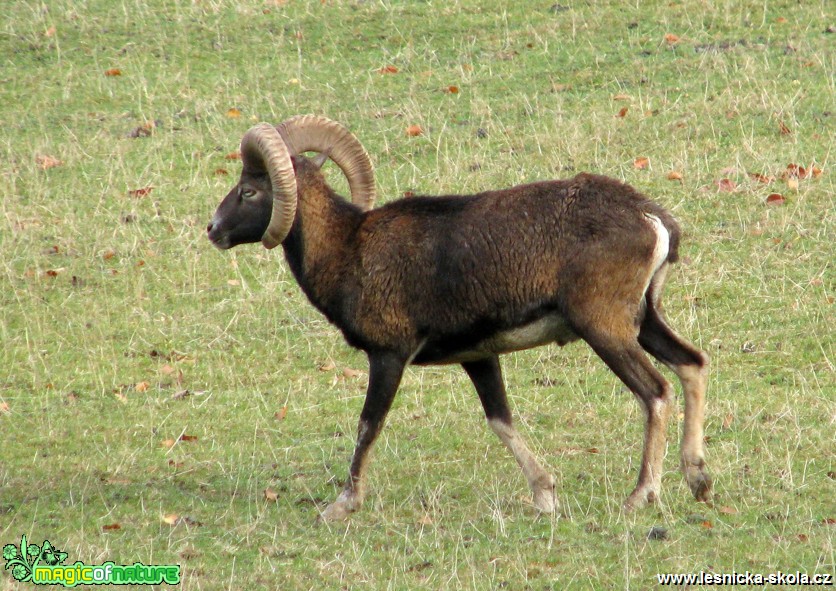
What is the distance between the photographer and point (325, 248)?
960cm

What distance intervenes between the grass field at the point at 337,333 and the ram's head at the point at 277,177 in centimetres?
173

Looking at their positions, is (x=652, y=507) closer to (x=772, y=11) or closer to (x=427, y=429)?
(x=427, y=429)

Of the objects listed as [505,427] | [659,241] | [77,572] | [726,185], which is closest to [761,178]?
[726,185]

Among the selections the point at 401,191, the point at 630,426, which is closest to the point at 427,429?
the point at 630,426

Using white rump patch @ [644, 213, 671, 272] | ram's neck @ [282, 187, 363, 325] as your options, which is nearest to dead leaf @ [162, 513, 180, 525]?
ram's neck @ [282, 187, 363, 325]

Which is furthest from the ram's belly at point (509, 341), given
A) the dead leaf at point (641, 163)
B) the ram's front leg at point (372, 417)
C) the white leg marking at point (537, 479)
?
the dead leaf at point (641, 163)

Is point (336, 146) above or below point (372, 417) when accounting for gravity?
above

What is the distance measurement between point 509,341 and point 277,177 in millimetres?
1984

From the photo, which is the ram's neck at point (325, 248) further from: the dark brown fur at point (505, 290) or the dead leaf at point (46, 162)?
the dead leaf at point (46, 162)

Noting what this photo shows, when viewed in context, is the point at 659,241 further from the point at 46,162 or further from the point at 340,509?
the point at 46,162

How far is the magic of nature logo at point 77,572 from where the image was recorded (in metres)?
7.44

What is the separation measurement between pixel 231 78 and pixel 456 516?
11.2 metres

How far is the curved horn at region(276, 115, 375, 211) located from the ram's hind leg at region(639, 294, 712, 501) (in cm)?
236

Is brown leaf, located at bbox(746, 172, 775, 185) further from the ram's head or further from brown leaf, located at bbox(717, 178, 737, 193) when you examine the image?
the ram's head
